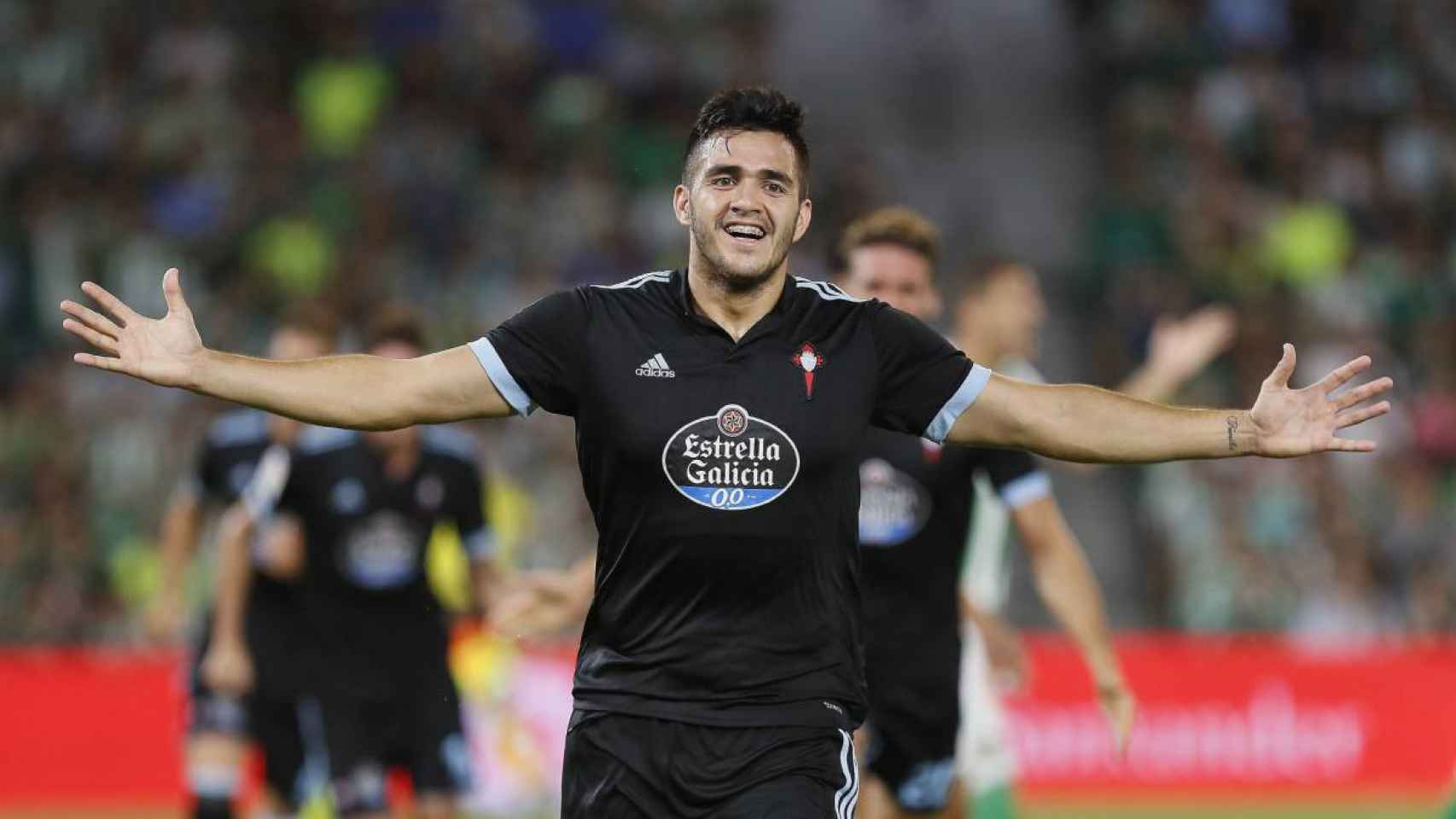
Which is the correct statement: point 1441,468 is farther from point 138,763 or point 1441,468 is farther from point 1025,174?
point 138,763

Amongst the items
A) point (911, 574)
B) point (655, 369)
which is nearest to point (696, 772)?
point (655, 369)

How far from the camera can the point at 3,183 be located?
1878cm

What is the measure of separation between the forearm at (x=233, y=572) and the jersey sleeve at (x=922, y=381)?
5.34m

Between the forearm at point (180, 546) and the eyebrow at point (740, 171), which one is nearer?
the eyebrow at point (740, 171)

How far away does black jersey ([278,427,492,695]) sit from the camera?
406 inches

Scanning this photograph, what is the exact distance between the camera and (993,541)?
10.8 metres

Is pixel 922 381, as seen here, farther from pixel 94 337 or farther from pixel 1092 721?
pixel 1092 721

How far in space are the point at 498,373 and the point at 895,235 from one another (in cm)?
310

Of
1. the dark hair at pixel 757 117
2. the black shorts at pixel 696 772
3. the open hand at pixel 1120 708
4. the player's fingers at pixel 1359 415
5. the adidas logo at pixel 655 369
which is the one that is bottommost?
the black shorts at pixel 696 772

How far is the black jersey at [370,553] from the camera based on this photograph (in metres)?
10.3

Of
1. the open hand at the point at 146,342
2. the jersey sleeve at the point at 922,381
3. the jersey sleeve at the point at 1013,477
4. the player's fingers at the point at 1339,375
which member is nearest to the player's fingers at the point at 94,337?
the open hand at the point at 146,342

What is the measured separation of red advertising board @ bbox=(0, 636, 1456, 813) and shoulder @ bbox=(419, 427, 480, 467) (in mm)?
4885

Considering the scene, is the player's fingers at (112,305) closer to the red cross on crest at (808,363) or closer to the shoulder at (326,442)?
the red cross on crest at (808,363)

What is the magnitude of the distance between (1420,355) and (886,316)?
14.6 metres
